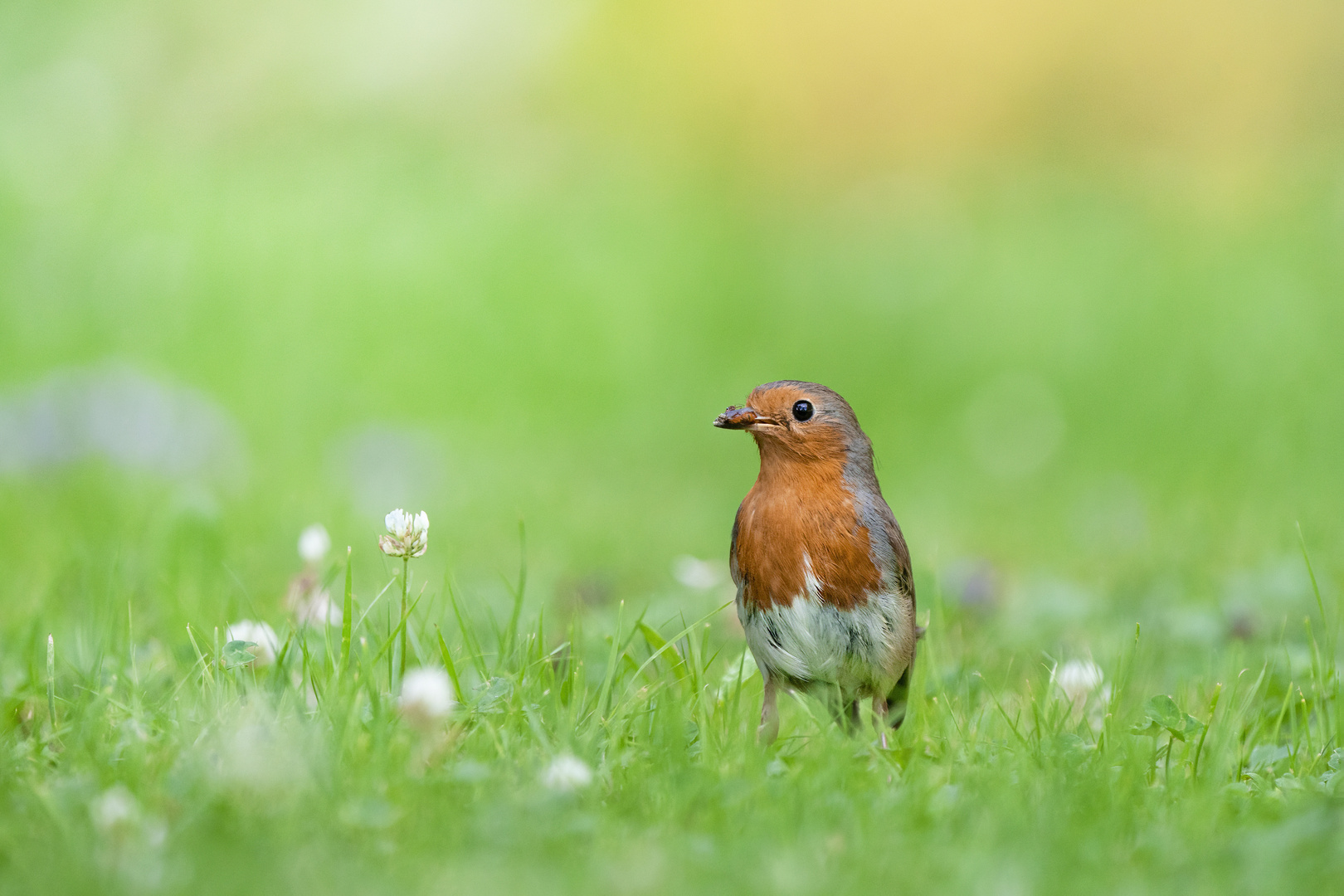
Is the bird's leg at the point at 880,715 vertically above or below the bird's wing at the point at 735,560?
below

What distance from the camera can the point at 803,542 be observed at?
3195 millimetres

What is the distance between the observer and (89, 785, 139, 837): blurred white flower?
85.2 inches

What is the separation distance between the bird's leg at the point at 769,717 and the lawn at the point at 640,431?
2.6 inches

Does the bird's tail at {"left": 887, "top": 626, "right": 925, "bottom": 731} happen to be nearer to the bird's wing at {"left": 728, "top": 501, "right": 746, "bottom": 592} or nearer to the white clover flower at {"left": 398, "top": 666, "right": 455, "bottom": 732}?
the bird's wing at {"left": 728, "top": 501, "right": 746, "bottom": 592}

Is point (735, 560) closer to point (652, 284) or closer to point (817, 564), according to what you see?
point (817, 564)

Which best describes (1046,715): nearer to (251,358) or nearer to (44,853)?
(44,853)

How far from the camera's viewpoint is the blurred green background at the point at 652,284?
20.4ft

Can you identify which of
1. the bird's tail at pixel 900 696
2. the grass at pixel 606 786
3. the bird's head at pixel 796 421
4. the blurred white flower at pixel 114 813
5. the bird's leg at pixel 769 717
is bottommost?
the bird's tail at pixel 900 696

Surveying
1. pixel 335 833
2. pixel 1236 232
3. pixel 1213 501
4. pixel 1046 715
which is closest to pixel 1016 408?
pixel 1213 501

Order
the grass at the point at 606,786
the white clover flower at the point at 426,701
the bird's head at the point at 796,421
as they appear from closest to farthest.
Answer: the grass at the point at 606,786 < the white clover flower at the point at 426,701 < the bird's head at the point at 796,421

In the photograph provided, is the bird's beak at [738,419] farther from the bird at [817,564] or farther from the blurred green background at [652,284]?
the blurred green background at [652,284]

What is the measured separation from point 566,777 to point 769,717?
828 millimetres

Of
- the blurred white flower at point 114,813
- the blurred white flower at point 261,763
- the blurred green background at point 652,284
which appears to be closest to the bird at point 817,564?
the blurred white flower at point 261,763

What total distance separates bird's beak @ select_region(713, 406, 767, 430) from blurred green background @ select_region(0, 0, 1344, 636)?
5.71ft
